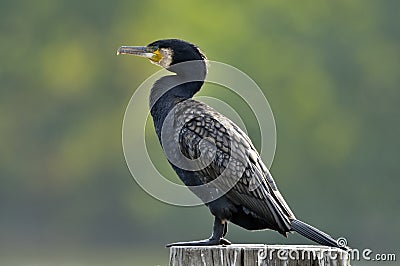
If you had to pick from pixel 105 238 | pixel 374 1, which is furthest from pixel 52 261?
pixel 374 1

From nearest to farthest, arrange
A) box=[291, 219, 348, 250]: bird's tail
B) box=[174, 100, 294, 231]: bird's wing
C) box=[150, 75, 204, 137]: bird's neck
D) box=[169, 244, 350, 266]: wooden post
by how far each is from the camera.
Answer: box=[169, 244, 350, 266]: wooden post < box=[291, 219, 348, 250]: bird's tail < box=[174, 100, 294, 231]: bird's wing < box=[150, 75, 204, 137]: bird's neck

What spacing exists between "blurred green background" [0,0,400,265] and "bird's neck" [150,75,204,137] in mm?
20131

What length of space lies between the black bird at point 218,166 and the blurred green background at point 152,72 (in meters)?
20.4

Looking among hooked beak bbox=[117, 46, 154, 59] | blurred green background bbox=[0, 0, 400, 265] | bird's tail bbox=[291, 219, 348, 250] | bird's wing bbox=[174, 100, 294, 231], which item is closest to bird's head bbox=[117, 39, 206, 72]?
hooked beak bbox=[117, 46, 154, 59]

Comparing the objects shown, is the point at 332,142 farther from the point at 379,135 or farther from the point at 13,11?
the point at 13,11

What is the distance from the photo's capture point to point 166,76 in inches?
303

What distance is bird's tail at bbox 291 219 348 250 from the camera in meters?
6.45

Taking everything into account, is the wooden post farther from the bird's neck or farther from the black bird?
the bird's neck

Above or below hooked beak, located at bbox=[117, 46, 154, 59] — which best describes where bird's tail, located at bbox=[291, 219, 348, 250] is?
below

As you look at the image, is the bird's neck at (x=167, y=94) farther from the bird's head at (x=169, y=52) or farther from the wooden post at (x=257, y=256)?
the wooden post at (x=257, y=256)

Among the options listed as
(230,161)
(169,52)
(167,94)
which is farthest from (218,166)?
(169,52)

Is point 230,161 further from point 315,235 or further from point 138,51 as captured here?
point 138,51

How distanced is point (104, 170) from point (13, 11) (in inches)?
313

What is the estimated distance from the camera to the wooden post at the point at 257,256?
598 cm
